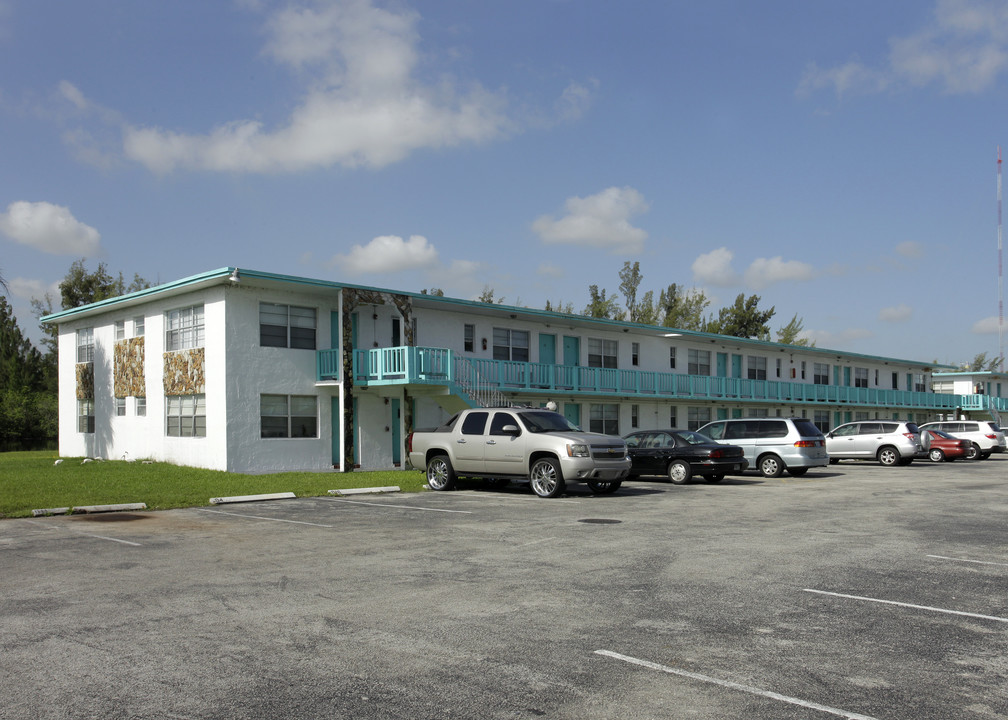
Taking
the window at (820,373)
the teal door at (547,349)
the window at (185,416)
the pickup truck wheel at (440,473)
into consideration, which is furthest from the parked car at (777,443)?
the window at (820,373)

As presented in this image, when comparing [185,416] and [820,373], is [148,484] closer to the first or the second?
[185,416]

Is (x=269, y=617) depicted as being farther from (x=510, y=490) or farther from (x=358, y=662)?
(x=510, y=490)

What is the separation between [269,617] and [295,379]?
18.6 meters

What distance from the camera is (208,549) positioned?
10.5 m

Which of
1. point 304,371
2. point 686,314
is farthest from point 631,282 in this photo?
point 304,371

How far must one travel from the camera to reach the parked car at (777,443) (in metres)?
24.6

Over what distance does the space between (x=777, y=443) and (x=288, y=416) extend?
1440cm

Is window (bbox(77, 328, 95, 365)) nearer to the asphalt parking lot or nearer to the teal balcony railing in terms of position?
the teal balcony railing

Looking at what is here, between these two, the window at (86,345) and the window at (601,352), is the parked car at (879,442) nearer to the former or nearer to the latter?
the window at (601,352)

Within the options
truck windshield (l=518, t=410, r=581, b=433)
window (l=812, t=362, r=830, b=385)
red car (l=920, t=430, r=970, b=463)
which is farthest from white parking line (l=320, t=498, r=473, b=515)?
window (l=812, t=362, r=830, b=385)

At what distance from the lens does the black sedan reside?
21844 mm

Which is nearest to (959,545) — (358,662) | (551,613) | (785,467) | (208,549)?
(551,613)

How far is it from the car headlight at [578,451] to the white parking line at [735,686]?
37.0ft

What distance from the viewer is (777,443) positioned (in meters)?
24.8
